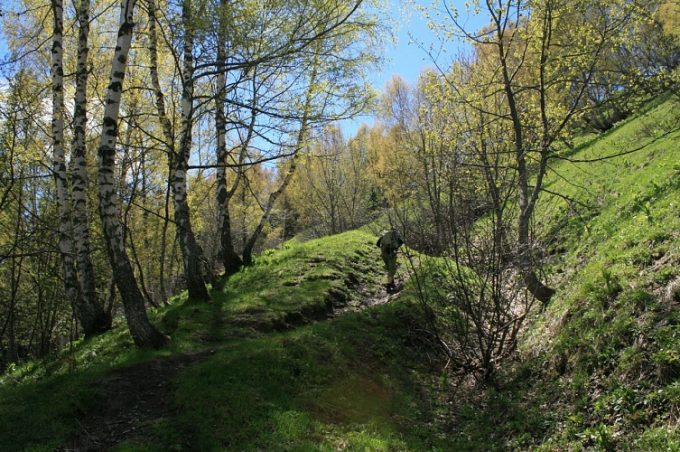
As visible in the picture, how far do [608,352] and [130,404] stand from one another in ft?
19.4

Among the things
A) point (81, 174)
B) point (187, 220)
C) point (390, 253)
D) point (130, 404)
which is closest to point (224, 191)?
point (187, 220)

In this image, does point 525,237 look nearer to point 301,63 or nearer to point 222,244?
point 301,63

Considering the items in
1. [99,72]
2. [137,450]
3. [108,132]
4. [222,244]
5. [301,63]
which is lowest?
[137,450]

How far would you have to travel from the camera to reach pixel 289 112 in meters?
9.99

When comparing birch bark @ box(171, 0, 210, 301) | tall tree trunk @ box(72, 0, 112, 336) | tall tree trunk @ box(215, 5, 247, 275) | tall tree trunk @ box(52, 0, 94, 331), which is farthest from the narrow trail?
tall tree trunk @ box(215, 5, 247, 275)

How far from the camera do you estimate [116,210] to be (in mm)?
7223

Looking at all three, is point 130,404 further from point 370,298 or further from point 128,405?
point 370,298

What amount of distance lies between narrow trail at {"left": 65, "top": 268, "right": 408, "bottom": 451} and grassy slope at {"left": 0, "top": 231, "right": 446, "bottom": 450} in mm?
105


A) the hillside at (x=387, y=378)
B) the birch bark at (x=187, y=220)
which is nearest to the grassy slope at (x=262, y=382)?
the hillside at (x=387, y=378)

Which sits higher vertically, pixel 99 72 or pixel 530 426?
pixel 99 72

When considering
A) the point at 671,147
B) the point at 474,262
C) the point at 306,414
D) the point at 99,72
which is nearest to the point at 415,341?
the point at 474,262

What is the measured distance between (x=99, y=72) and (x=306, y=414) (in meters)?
11.6

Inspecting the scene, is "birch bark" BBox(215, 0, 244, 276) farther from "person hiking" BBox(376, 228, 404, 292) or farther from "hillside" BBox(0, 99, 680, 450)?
"person hiking" BBox(376, 228, 404, 292)

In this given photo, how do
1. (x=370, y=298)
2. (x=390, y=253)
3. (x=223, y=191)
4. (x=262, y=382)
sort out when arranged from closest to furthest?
(x=262, y=382) → (x=370, y=298) → (x=390, y=253) → (x=223, y=191)
